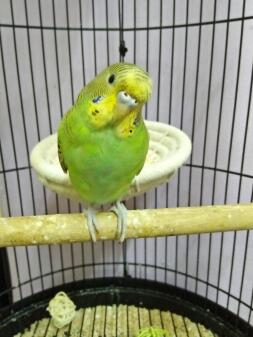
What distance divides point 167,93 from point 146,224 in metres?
0.62

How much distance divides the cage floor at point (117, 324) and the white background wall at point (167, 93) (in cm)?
16

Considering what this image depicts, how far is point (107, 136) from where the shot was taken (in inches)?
19.3

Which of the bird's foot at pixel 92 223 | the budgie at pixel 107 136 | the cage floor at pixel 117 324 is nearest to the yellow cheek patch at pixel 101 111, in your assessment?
the budgie at pixel 107 136

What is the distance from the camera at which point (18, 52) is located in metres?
1.01

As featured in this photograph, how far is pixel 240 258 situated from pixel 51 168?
73cm

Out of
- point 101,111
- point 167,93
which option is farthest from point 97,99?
point 167,93

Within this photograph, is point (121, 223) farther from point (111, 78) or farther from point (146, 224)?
point (111, 78)

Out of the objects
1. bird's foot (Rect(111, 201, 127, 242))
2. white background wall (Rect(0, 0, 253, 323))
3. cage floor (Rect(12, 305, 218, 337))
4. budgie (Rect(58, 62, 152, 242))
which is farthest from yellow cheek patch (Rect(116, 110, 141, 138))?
cage floor (Rect(12, 305, 218, 337))

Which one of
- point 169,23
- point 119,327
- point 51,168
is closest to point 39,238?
point 51,168

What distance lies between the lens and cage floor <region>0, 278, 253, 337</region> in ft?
3.39

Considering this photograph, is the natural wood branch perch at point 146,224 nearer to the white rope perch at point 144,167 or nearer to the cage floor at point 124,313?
the white rope perch at point 144,167

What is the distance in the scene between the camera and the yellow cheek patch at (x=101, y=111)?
440mm

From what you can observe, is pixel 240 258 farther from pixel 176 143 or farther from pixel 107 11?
pixel 107 11

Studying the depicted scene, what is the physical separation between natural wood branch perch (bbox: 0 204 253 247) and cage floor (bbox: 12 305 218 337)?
576 mm
